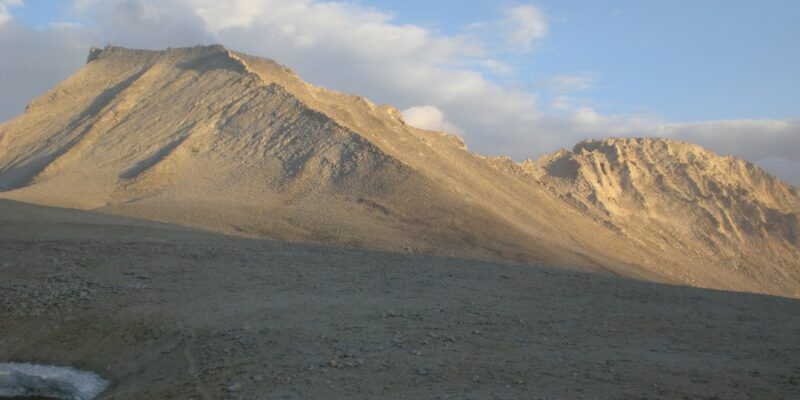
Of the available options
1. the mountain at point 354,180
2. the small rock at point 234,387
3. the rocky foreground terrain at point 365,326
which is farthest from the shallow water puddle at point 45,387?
the mountain at point 354,180

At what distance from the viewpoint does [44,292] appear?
46.3ft

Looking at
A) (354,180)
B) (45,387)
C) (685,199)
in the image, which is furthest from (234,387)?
(685,199)

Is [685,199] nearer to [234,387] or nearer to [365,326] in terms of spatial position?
[365,326]

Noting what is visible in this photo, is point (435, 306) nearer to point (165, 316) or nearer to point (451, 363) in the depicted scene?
point (451, 363)

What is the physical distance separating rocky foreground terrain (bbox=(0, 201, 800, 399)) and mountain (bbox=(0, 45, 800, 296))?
10.3 metres

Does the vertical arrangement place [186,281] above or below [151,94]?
below

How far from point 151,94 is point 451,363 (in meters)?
42.2

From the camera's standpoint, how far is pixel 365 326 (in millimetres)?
11977

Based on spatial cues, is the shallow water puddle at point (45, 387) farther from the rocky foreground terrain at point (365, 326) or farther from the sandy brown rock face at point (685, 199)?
the sandy brown rock face at point (685, 199)

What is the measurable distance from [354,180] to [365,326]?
23.5 meters

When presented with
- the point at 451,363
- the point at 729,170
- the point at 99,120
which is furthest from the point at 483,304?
the point at 729,170

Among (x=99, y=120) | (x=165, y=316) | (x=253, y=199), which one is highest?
(x=99, y=120)

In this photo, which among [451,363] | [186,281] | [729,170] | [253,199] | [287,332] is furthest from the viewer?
[729,170]

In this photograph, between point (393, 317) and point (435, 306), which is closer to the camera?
point (393, 317)
